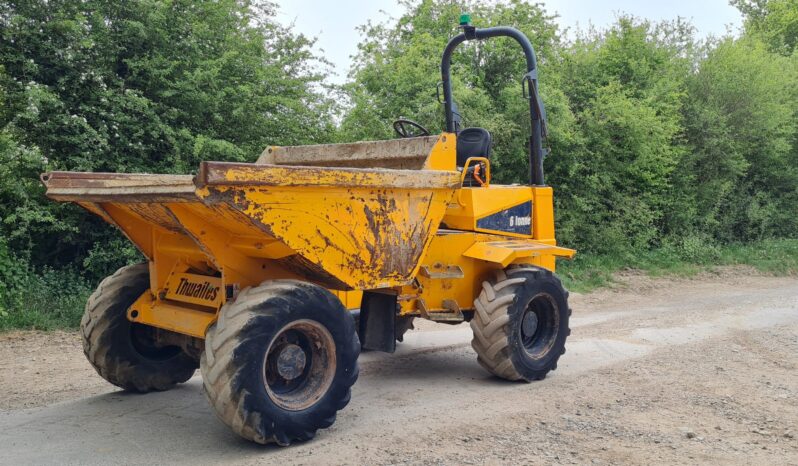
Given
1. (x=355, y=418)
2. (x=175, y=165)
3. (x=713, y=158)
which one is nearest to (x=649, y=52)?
(x=713, y=158)

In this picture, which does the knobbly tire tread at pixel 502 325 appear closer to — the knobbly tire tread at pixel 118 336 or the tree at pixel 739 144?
the knobbly tire tread at pixel 118 336

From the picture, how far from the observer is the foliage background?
864cm

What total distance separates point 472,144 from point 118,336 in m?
3.48

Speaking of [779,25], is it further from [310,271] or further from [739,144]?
[310,271]

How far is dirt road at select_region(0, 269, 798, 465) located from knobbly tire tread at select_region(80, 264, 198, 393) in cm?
16

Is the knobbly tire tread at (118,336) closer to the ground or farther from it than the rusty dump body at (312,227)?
closer to the ground

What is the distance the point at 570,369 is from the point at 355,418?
2.47 meters

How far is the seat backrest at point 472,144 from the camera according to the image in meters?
6.62

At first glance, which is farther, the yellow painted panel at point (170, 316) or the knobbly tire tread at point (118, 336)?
the knobbly tire tread at point (118, 336)

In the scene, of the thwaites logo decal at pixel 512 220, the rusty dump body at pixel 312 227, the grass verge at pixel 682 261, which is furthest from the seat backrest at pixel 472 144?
the grass verge at pixel 682 261

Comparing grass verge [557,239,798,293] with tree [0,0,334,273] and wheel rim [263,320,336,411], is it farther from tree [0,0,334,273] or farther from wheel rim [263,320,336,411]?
wheel rim [263,320,336,411]

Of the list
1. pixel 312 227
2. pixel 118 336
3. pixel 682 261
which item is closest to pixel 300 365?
pixel 312 227

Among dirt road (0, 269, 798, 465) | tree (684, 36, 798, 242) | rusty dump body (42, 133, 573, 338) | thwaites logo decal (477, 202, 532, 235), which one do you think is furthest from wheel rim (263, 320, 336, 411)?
tree (684, 36, 798, 242)

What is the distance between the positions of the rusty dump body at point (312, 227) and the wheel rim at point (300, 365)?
1.37 feet
